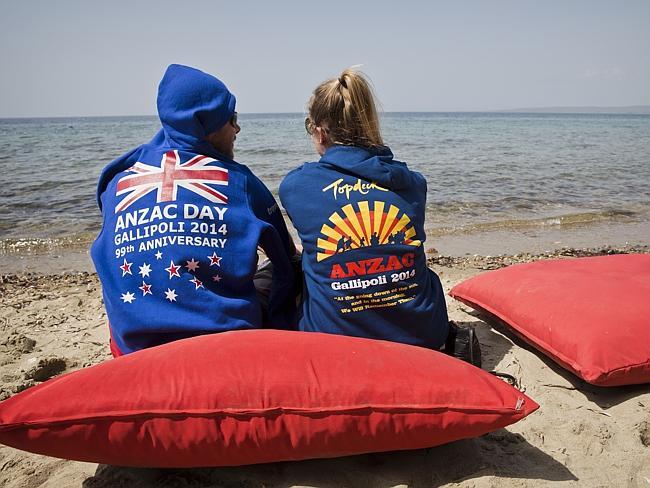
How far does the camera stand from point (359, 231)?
→ 241 centimetres

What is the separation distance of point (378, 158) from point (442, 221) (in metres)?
6.11

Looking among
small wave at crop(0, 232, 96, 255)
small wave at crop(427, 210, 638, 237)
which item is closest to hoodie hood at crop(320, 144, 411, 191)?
small wave at crop(427, 210, 638, 237)

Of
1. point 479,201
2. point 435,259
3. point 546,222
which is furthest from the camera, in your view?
point 479,201

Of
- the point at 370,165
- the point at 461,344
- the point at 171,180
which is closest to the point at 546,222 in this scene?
the point at 461,344

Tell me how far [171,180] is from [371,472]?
1.51m

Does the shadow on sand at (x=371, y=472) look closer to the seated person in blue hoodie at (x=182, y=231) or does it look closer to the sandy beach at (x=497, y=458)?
the sandy beach at (x=497, y=458)

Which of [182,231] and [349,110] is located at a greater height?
[349,110]

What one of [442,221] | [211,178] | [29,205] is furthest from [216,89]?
[29,205]

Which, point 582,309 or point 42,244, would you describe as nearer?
point 582,309

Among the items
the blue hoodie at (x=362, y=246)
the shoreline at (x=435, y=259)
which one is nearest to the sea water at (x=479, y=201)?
the shoreline at (x=435, y=259)

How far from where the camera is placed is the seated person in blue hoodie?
2.23 metres

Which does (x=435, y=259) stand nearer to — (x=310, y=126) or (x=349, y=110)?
(x=310, y=126)

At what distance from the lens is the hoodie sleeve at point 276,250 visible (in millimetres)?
2535

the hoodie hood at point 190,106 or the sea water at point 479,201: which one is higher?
the hoodie hood at point 190,106
